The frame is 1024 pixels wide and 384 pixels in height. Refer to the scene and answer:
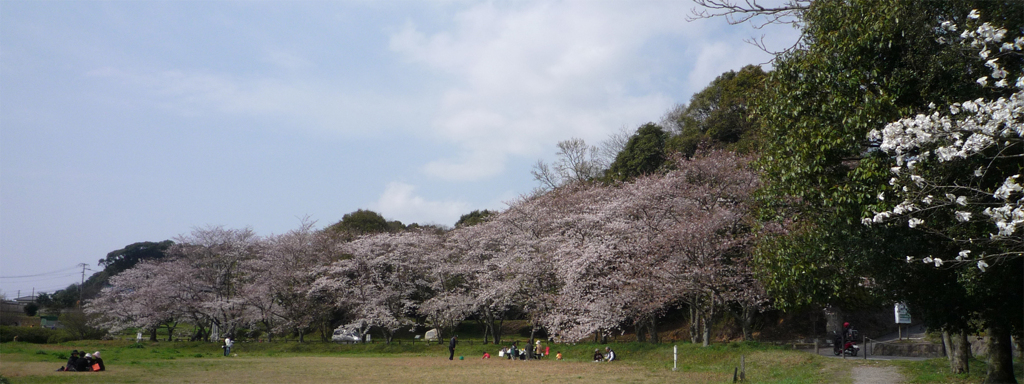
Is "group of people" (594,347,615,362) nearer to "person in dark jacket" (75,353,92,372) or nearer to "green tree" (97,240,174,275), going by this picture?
"person in dark jacket" (75,353,92,372)

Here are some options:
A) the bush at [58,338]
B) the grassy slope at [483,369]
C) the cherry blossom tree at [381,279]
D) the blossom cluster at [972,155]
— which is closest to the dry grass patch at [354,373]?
the grassy slope at [483,369]

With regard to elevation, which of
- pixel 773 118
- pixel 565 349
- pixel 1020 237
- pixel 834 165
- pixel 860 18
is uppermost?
pixel 860 18

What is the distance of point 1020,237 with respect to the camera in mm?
7273

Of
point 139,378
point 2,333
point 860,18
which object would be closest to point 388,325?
point 139,378

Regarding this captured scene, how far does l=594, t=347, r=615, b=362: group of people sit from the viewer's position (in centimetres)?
2445

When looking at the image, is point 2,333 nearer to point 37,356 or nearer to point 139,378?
point 37,356

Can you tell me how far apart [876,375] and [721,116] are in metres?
20.0

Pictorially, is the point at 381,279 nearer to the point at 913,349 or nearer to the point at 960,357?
the point at 913,349

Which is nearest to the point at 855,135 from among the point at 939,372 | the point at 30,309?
the point at 939,372

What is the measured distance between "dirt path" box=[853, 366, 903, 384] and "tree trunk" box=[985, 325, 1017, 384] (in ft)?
6.01

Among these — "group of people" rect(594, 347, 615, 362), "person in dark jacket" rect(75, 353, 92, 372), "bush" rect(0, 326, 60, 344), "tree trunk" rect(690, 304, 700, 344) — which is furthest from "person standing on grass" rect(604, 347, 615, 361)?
"bush" rect(0, 326, 60, 344)

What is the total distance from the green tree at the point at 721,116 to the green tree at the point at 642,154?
0.86 meters

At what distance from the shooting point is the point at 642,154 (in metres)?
35.4

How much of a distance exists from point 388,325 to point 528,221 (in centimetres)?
1015
